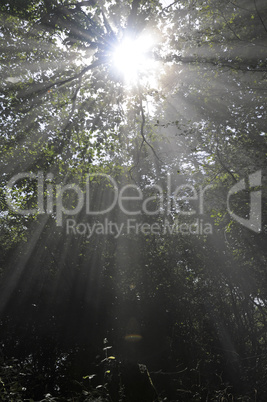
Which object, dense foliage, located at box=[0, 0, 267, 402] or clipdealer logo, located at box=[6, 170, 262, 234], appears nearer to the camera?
dense foliage, located at box=[0, 0, 267, 402]

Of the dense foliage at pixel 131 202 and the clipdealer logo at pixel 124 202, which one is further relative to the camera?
the clipdealer logo at pixel 124 202

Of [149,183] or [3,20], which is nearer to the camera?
[3,20]

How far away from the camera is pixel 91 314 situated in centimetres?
1355

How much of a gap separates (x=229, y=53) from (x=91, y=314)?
1306 centimetres

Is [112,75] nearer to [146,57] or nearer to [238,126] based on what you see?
[146,57]

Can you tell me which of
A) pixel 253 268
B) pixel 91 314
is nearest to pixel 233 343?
pixel 253 268

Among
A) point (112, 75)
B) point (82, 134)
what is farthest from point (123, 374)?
point (112, 75)

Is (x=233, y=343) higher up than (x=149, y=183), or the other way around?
(x=149, y=183)

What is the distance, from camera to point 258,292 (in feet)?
53.4

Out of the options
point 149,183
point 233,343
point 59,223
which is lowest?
point 233,343

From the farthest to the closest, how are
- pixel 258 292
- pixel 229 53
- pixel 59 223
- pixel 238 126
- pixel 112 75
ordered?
pixel 258 292 → pixel 59 223 → pixel 238 126 → pixel 229 53 → pixel 112 75

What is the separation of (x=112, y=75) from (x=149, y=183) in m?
8.07

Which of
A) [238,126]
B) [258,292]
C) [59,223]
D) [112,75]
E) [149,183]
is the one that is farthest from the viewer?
[258,292]

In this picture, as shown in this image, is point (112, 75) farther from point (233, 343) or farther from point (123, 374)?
point (233, 343)
